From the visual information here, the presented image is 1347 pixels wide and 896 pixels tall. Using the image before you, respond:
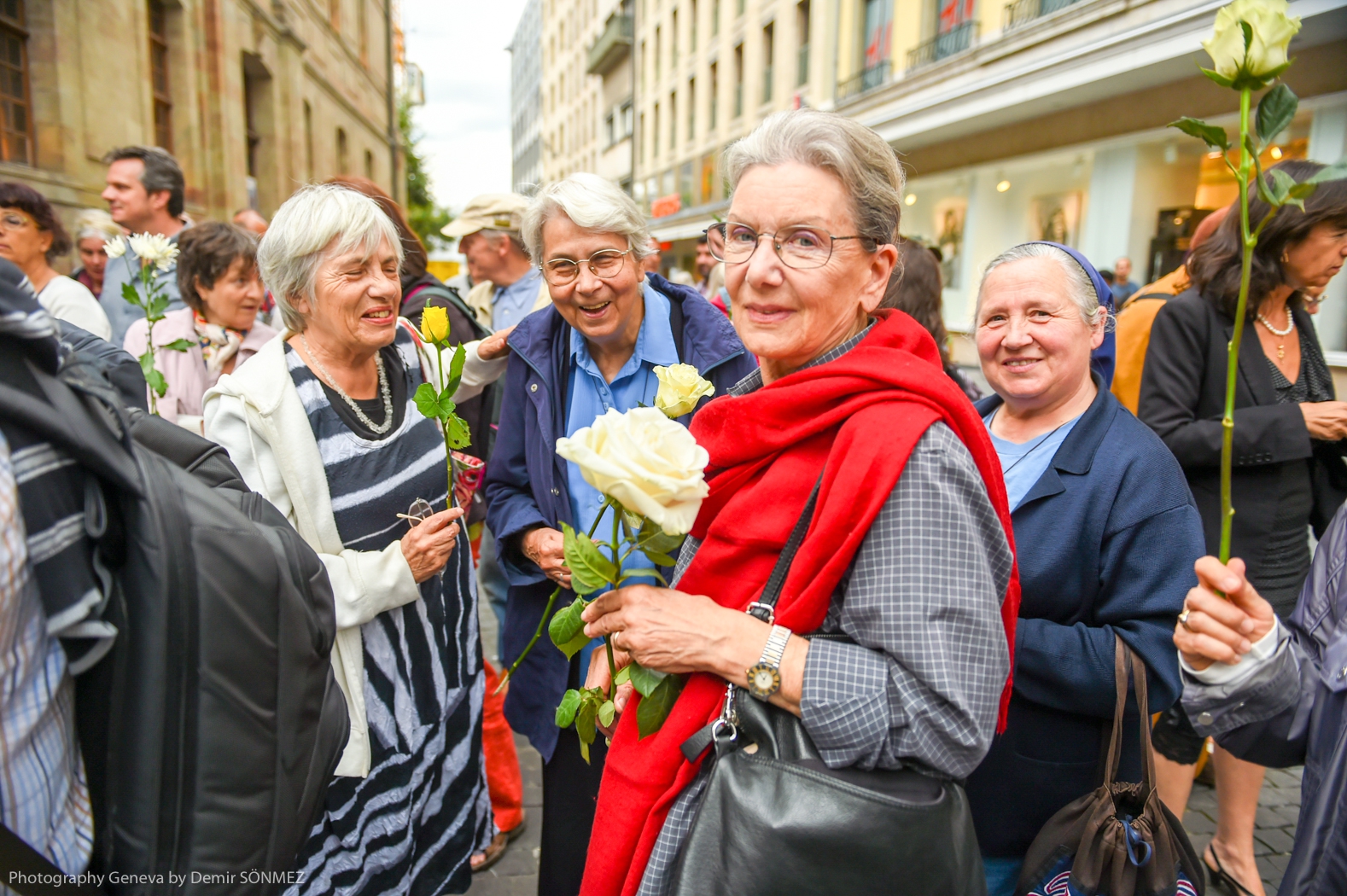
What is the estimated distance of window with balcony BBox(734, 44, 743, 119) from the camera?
23.4 m

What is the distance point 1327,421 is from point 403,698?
3035 millimetres

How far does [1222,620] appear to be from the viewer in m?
1.21

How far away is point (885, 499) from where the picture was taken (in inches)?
45.3

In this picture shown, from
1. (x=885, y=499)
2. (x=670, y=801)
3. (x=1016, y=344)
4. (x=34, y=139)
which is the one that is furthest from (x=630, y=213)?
(x=34, y=139)

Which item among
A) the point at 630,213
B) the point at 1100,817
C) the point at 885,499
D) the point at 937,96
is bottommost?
the point at 1100,817

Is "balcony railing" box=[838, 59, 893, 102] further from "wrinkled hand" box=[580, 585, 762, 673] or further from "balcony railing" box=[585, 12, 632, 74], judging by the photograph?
"balcony railing" box=[585, 12, 632, 74]

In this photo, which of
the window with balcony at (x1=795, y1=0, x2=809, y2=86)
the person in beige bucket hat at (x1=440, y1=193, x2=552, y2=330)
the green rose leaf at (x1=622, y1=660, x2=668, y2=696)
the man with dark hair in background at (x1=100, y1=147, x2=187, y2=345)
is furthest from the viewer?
the window with balcony at (x1=795, y1=0, x2=809, y2=86)

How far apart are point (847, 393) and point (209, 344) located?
3.06 meters

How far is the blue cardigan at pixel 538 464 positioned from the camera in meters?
2.33

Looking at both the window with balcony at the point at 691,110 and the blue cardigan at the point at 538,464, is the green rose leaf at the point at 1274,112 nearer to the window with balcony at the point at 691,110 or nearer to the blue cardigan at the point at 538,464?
the blue cardigan at the point at 538,464

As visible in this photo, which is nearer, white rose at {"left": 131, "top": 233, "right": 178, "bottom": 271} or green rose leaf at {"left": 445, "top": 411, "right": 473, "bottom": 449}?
green rose leaf at {"left": 445, "top": 411, "right": 473, "bottom": 449}

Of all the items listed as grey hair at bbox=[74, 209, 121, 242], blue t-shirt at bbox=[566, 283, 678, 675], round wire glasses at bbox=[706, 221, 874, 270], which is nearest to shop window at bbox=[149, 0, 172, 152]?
grey hair at bbox=[74, 209, 121, 242]

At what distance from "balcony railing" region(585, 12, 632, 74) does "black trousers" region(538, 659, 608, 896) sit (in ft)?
117

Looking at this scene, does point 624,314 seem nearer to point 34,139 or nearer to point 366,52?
point 34,139
